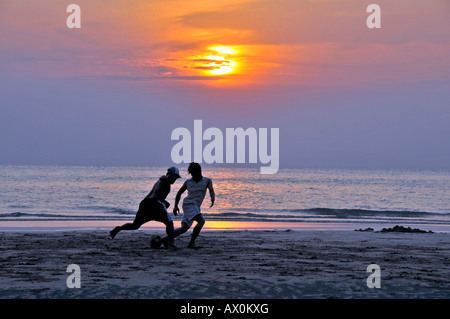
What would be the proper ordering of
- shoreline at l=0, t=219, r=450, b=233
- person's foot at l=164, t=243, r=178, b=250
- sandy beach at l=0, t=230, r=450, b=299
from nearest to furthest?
sandy beach at l=0, t=230, r=450, b=299 < person's foot at l=164, t=243, r=178, b=250 < shoreline at l=0, t=219, r=450, b=233

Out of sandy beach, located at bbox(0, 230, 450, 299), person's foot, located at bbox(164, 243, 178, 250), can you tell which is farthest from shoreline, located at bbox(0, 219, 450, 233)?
person's foot, located at bbox(164, 243, 178, 250)

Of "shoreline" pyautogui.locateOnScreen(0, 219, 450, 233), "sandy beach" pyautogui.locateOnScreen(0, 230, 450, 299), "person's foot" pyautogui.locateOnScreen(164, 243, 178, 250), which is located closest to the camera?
"sandy beach" pyautogui.locateOnScreen(0, 230, 450, 299)

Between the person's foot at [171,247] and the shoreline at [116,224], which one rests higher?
the person's foot at [171,247]

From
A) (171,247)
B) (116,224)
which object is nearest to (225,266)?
(171,247)

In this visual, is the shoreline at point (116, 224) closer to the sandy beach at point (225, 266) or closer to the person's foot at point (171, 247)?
the sandy beach at point (225, 266)

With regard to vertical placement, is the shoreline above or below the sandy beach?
below

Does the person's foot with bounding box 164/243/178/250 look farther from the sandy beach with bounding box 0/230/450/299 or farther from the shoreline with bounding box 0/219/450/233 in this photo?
the shoreline with bounding box 0/219/450/233

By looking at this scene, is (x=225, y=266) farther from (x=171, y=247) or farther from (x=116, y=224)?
(x=116, y=224)

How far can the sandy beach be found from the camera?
24.5 feet

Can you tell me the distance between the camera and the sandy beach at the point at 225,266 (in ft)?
24.5

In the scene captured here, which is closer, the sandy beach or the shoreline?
the sandy beach

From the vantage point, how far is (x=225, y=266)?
9.61 m

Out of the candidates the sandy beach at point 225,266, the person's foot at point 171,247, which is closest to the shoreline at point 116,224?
the sandy beach at point 225,266
